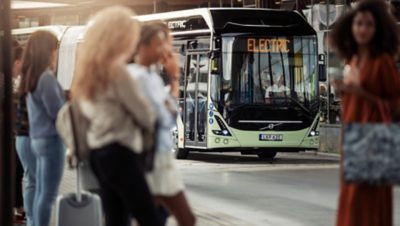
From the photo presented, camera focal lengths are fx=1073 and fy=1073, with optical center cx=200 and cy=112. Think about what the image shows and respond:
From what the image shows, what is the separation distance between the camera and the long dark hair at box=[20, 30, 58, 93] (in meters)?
8.67

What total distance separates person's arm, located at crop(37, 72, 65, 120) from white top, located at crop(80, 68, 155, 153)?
2557 millimetres

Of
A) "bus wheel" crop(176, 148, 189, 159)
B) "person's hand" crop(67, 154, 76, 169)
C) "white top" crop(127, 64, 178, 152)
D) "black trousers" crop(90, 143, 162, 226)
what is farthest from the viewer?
"bus wheel" crop(176, 148, 189, 159)

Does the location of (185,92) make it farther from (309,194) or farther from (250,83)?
(309,194)

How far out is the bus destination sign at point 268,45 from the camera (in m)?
21.7

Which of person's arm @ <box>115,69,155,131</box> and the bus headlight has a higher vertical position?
person's arm @ <box>115,69,155,131</box>

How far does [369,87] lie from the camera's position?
20.7ft

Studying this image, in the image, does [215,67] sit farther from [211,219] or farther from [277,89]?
[211,219]

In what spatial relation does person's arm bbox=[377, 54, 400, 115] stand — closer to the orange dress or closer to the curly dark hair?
the orange dress

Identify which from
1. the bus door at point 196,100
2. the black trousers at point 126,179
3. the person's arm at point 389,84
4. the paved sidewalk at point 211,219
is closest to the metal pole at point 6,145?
the black trousers at point 126,179

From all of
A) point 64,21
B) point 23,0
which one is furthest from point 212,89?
point 64,21

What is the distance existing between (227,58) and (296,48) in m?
1.58

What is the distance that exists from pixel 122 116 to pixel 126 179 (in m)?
0.35

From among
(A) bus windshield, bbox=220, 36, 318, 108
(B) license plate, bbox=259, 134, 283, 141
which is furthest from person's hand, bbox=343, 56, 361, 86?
(B) license plate, bbox=259, 134, 283, 141

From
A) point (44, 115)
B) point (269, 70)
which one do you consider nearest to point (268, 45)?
point (269, 70)
